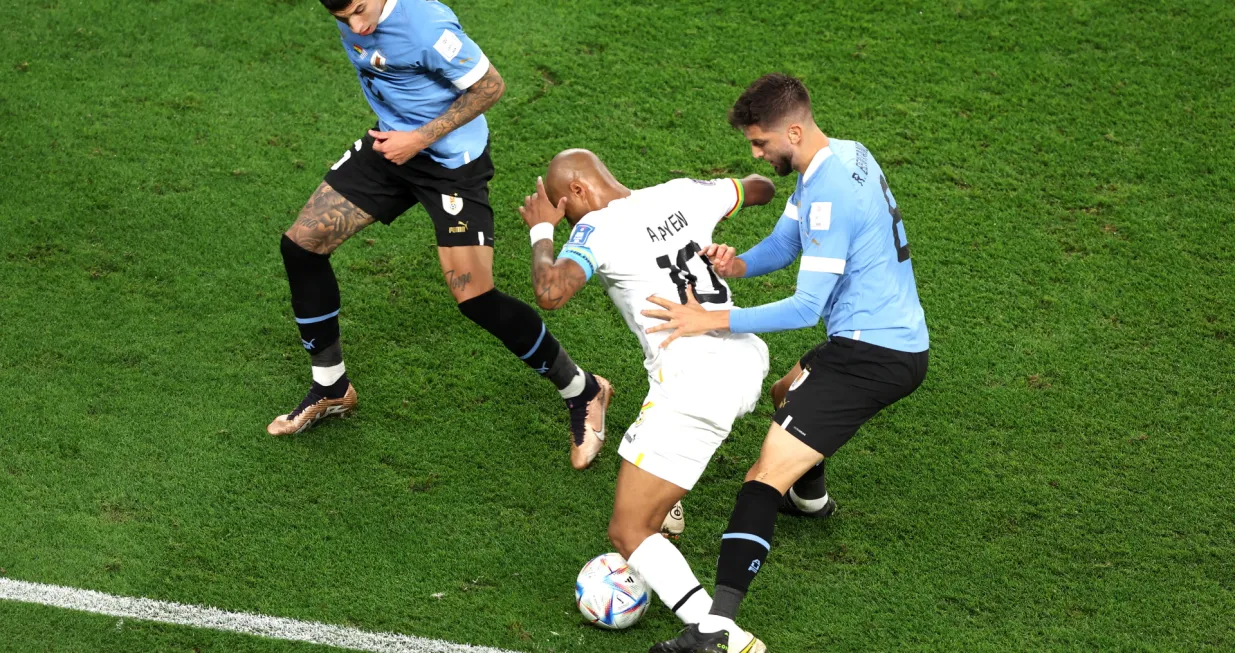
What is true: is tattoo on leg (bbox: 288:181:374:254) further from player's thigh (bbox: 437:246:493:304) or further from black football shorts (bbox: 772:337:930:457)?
black football shorts (bbox: 772:337:930:457)

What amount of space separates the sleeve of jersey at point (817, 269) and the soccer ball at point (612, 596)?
1091 millimetres

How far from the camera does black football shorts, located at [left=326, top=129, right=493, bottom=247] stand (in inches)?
190

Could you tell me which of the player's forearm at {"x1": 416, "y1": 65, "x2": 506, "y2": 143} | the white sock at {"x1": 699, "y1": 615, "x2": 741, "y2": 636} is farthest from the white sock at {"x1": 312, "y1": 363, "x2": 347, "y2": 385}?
the white sock at {"x1": 699, "y1": 615, "x2": 741, "y2": 636}

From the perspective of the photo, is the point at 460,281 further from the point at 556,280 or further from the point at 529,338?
the point at 556,280

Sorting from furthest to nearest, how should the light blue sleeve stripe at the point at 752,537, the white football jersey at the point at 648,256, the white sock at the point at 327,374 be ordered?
the white sock at the point at 327,374
the white football jersey at the point at 648,256
the light blue sleeve stripe at the point at 752,537

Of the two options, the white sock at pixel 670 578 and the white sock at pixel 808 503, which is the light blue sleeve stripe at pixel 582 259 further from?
the white sock at pixel 808 503

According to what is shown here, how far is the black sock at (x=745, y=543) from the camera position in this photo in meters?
3.88

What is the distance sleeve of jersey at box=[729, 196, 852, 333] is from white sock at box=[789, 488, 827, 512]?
3.19 feet

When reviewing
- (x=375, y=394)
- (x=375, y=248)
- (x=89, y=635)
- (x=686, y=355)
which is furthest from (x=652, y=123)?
(x=89, y=635)

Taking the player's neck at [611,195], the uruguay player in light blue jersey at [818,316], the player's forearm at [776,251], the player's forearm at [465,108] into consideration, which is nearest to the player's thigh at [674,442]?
the uruguay player in light blue jersey at [818,316]

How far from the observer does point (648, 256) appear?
4277 mm

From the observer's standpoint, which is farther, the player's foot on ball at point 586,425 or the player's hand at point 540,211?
the player's foot on ball at point 586,425

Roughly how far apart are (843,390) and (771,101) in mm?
1070

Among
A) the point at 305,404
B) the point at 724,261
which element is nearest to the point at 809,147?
the point at 724,261
